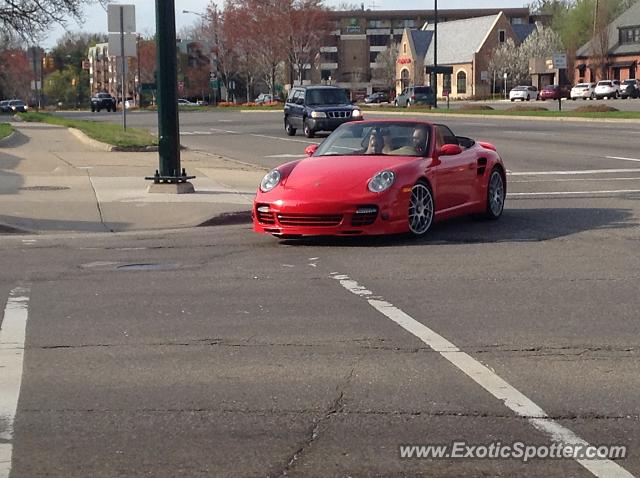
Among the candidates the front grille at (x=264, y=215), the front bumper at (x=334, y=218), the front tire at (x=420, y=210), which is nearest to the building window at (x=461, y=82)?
the front tire at (x=420, y=210)

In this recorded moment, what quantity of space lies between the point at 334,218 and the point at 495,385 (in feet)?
18.4

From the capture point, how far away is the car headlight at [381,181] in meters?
12.0

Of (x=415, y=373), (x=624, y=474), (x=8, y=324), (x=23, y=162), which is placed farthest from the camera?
(x=23, y=162)

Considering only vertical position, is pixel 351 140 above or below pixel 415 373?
above

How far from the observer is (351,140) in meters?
13.5

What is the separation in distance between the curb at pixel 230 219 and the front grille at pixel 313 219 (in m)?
3.02

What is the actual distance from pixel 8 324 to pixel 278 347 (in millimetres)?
2200

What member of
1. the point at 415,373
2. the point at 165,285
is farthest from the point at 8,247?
the point at 415,373

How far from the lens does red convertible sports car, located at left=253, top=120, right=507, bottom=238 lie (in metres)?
11.9

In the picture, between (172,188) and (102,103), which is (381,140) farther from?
(102,103)

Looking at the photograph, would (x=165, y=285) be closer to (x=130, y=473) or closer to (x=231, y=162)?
(x=130, y=473)

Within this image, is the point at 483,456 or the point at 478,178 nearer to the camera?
the point at 483,456

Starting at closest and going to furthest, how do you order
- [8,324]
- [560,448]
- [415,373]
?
[560,448] → [415,373] → [8,324]

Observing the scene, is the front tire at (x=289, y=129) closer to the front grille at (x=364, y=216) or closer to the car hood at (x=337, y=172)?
the car hood at (x=337, y=172)
